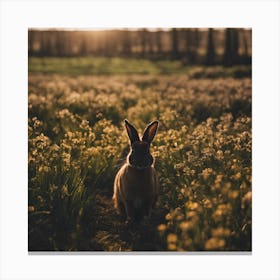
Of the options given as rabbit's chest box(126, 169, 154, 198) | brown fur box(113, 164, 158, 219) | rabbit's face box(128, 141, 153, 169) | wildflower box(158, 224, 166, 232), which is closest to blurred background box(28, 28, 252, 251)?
wildflower box(158, 224, 166, 232)

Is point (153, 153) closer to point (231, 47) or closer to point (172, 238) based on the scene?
point (172, 238)

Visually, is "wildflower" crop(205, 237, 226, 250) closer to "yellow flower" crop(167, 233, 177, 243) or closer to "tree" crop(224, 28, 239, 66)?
"yellow flower" crop(167, 233, 177, 243)

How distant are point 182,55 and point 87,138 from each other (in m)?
1.35

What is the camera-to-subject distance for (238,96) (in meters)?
4.89

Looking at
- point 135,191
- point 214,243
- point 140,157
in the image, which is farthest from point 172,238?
point 140,157

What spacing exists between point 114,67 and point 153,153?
1.07 m

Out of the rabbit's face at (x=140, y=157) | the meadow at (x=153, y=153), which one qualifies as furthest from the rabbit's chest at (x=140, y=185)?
the meadow at (x=153, y=153)

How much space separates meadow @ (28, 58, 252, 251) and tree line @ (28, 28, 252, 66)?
0.16 m

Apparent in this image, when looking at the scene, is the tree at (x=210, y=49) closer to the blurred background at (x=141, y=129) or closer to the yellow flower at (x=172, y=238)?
the blurred background at (x=141, y=129)

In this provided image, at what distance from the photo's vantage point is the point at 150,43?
4926mm

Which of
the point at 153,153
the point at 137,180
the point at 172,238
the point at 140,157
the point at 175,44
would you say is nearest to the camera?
the point at 172,238

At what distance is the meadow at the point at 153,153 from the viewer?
4371 mm
